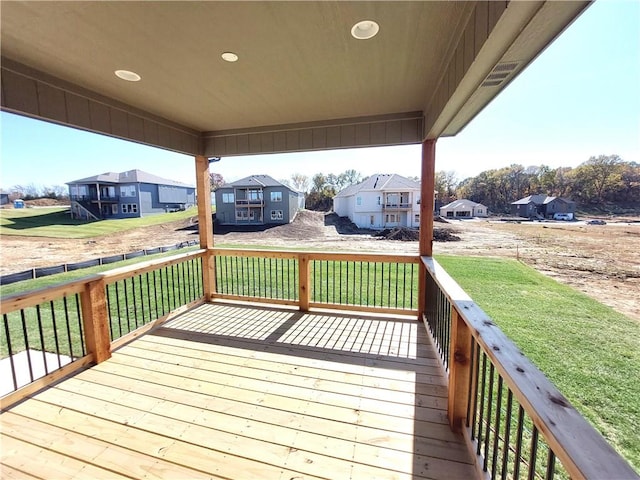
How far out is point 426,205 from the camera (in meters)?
3.53

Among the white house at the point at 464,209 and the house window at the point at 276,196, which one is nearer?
Answer: the white house at the point at 464,209

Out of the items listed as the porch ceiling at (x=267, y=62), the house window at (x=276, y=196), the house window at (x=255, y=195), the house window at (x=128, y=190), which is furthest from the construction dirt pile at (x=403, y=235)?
the house window at (x=128, y=190)

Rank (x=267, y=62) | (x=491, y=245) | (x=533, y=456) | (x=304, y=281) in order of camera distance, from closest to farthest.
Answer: (x=533, y=456) → (x=267, y=62) → (x=304, y=281) → (x=491, y=245)

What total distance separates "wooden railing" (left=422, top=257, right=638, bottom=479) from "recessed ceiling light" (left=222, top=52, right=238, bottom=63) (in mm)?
2391

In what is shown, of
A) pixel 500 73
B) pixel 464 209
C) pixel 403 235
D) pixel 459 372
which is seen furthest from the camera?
pixel 403 235

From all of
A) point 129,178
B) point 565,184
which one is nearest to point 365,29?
point 565,184

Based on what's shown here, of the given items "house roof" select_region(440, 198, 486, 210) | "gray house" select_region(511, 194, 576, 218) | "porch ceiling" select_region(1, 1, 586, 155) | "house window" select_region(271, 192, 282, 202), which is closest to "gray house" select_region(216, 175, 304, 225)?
"house window" select_region(271, 192, 282, 202)

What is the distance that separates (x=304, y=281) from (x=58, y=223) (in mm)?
9758

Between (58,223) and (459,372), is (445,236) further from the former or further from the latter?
(58,223)

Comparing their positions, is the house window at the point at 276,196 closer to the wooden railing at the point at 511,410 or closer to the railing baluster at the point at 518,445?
the wooden railing at the point at 511,410

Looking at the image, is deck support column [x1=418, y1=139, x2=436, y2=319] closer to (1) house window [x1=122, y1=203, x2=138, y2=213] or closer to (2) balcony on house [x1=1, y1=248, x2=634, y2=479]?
(2) balcony on house [x1=1, y1=248, x2=634, y2=479]

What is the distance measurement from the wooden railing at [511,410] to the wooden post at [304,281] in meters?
1.74

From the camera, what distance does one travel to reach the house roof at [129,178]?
13068mm

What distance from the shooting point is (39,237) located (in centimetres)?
910
